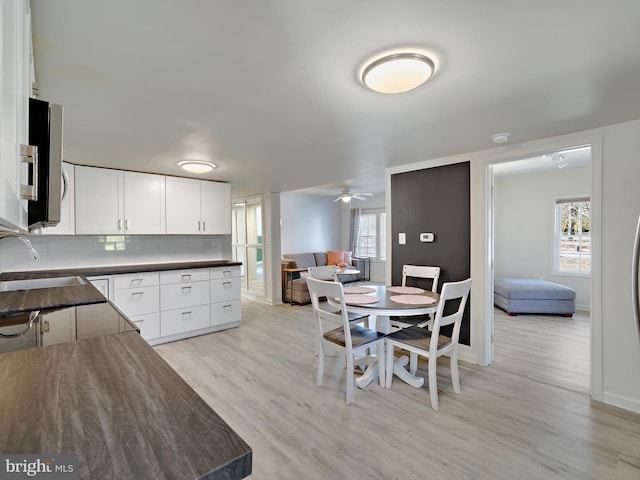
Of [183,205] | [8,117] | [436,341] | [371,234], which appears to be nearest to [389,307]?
[436,341]

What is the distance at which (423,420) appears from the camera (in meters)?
2.15

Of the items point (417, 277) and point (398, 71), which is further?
point (417, 277)

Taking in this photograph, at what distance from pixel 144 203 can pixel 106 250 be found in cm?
77

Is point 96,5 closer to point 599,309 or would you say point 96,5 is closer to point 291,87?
point 291,87

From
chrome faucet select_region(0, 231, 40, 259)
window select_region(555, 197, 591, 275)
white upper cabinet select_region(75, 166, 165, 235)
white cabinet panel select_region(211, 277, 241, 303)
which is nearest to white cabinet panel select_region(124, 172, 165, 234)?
white upper cabinet select_region(75, 166, 165, 235)

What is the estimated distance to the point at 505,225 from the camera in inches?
232

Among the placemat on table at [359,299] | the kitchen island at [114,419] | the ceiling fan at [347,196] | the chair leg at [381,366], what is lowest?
the chair leg at [381,366]

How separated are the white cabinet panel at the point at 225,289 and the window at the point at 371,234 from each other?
180 inches

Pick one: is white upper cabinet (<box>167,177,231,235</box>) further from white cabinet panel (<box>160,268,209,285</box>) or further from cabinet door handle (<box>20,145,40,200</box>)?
cabinet door handle (<box>20,145,40,200</box>)

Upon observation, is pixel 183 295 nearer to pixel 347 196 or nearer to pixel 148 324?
pixel 148 324

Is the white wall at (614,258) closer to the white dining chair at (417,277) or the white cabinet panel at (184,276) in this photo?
the white dining chair at (417,277)

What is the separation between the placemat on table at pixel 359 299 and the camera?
Answer: 2.48 meters

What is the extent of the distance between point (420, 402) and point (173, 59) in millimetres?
2769

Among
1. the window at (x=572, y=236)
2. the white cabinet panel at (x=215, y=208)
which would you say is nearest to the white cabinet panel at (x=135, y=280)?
the white cabinet panel at (x=215, y=208)
